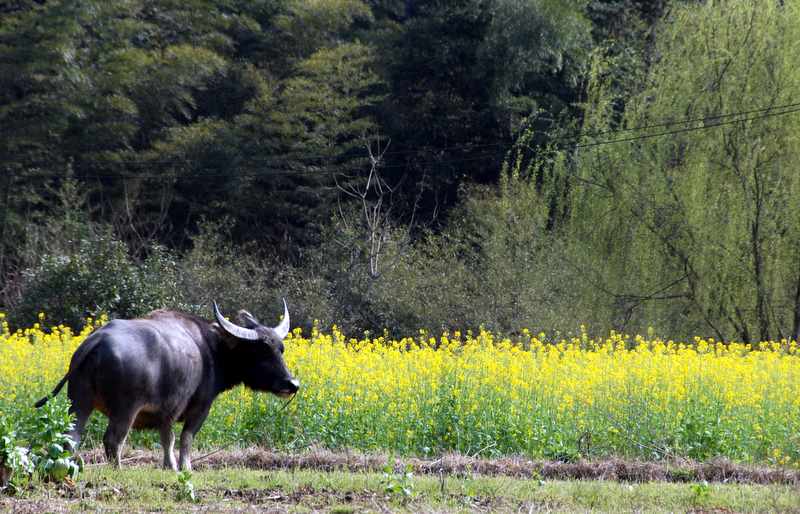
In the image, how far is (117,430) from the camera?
8.80 m

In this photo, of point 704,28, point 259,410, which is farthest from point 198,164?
point 259,410

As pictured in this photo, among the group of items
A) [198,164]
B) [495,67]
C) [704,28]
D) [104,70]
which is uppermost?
[704,28]

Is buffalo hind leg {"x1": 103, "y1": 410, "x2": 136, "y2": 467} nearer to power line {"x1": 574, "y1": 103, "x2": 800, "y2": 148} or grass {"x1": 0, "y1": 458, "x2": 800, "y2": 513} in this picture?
grass {"x1": 0, "y1": 458, "x2": 800, "y2": 513}

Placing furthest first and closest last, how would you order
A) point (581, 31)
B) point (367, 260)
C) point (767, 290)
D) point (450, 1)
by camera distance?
point (450, 1) → point (581, 31) → point (367, 260) → point (767, 290)

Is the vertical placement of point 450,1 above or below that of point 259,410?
above

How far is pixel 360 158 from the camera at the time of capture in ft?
122

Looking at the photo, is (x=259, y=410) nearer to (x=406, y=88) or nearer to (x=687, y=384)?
(x=687, y=384)

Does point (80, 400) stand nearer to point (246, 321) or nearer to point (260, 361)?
point (260, 361)

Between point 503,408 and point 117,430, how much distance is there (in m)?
4.38

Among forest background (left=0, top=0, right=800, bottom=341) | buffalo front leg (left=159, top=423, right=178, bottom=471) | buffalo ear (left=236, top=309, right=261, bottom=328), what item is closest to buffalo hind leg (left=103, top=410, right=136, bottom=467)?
buffalo front leg (left=159, top=423, right=178, bottom=471)

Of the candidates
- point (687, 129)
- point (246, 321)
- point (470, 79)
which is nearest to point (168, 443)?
point (246, 321)

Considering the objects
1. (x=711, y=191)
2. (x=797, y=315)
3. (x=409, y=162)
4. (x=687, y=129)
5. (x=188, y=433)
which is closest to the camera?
(x=188, y=433)

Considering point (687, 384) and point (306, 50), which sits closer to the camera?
point (687, 384)

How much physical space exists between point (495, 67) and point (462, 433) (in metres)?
25.7
